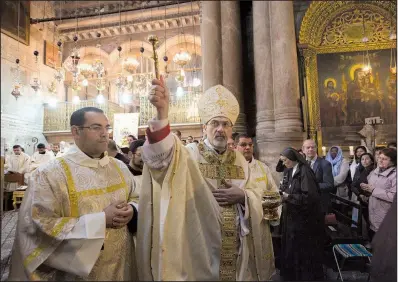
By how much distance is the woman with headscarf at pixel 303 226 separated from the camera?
3.64m

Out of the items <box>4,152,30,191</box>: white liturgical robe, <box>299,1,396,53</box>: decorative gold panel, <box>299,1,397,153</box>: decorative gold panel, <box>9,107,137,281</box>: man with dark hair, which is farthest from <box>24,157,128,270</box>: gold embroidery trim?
<box>4,152,30,191</box>: white liturgical robe

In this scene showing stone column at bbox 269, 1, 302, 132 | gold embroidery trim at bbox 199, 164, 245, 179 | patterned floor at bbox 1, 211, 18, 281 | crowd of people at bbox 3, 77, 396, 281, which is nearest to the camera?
crowd of people at bbox 3, 77, 396, 281

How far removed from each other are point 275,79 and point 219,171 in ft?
12.6

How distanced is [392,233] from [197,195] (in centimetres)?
122

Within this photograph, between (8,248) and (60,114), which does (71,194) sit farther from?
(60,114)

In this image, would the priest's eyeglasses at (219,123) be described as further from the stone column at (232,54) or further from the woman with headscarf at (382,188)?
the stone column at (232,54)

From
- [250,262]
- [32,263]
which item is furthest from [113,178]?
[250,262]

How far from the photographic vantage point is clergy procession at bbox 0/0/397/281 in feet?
5.42

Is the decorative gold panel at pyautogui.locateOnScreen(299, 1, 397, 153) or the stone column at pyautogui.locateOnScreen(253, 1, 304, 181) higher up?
the decorative gold panel at pyautogui.locateOnScreen(299, 1, 397, 153)

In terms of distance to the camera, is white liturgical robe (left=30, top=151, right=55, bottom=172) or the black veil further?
white liturgical robe (left=30, top=151, right=55, bottom=172)

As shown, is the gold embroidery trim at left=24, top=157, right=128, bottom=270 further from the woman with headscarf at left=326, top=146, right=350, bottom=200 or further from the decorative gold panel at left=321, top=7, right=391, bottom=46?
the decorative gold panel at left=321, top=7, right=391, bottom=46

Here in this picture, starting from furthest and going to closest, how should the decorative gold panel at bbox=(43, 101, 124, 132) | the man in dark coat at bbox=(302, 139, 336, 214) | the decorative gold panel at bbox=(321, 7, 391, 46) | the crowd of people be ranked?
the decorative gold panel at bbox=(43, 101, 124, 132) < the decorative gold panel at bbox=(321, 7, 391, 46) < the man in dark coat at bbox=(302, 139, 336, 214) < the crowd of people

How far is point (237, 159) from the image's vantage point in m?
2.60

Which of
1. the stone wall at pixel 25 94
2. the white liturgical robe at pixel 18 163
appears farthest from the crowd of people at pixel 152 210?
the stone wall at pixel 25 94
